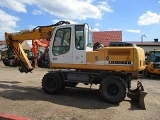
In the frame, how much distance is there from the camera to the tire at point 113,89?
10.8 m

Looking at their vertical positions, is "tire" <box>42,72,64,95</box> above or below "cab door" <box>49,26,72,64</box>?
below

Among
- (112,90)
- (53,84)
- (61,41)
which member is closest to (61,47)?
(61,41)

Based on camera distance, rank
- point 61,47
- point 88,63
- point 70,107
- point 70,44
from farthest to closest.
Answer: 1. point 61,47
2. point 70,44
3. point 88,63
4. point 70,107

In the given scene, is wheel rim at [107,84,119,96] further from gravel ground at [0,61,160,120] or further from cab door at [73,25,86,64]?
cab door at [73,25,86,64]

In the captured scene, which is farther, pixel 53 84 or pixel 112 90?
pixel 53 84

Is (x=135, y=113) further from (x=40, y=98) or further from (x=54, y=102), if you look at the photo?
(x=40, y=98)

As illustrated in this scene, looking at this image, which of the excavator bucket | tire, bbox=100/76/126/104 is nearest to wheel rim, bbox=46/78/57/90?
tire, bbox=100/76/126/104

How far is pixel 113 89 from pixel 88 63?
5.03 feet

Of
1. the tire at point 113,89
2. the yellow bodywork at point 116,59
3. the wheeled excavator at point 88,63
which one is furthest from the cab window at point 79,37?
the tire at point 113,89

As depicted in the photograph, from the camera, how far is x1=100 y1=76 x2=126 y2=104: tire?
10.8 metres

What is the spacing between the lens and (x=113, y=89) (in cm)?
1106

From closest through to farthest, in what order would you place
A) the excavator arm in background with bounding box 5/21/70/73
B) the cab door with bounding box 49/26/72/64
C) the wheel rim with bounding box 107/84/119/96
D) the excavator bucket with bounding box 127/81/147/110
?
the excavator bucket with bounding box 127/81/147/110 → the wheel rim with bounding box 107/84/119/96 → the cab door with bounding box 49/26/72/64 → the excavator arm in background with bounding box 5/21/70/73

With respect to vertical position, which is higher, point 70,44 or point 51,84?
point 70,44

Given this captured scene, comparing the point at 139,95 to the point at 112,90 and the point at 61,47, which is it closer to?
the point at 112,90
